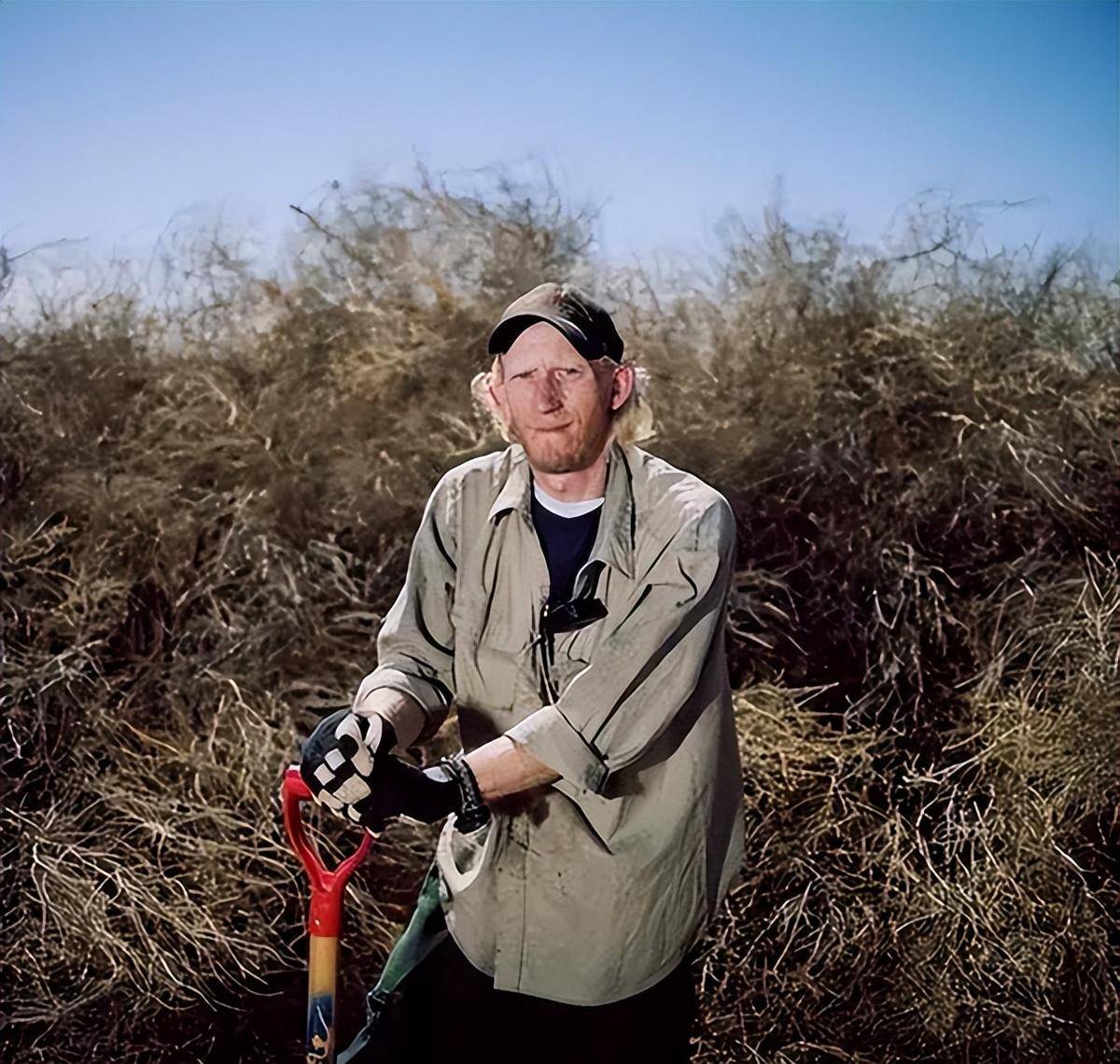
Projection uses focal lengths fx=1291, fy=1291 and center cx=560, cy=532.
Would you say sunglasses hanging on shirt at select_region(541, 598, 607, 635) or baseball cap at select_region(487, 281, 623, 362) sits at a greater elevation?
baseball cap at select_region(487, 281, 623, 362)

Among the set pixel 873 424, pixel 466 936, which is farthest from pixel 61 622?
pixel 873 424

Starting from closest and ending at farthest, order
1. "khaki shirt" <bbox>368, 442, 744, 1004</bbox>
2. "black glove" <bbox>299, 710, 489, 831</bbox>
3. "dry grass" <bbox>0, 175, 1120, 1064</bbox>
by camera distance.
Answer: "black glove" <bbox>299, 710, 489, 831</bbox>
"khaki shirt" <bbox>368, 442, 744, 1004</bbox>
"dry grass" <bbox>0, 175, 1120, 1064</bbox>

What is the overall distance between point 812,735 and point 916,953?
0.37m

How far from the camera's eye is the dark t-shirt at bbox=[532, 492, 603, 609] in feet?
5.14

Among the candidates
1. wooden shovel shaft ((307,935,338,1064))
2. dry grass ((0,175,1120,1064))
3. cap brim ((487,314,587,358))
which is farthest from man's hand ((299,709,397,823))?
dry grass ((0,175,1120,1064))

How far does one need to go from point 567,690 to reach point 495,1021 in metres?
0.46

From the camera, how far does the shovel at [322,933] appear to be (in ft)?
5.11

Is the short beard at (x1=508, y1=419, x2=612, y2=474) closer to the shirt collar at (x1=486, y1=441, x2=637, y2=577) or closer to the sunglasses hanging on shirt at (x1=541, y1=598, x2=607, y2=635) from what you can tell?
the shirt collar at (x1=486, y1=441, x2=637, y2=577)

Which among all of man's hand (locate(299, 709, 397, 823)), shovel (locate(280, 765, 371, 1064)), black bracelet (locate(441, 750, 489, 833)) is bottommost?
shovel (locate(280, 765, 371, 1064))

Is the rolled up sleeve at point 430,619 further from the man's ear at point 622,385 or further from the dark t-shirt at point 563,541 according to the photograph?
the man's ear at point 622,385

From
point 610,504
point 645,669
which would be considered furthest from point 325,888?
point 610,504

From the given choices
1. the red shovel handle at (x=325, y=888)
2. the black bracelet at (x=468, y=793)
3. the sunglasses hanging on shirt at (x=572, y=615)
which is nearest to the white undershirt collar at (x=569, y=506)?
the sunglasses hanging on shirt at (x=572, y=615)

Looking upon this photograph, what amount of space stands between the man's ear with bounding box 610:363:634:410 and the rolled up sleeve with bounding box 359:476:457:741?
232mm

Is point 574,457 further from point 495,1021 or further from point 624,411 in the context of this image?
point 495,1021
